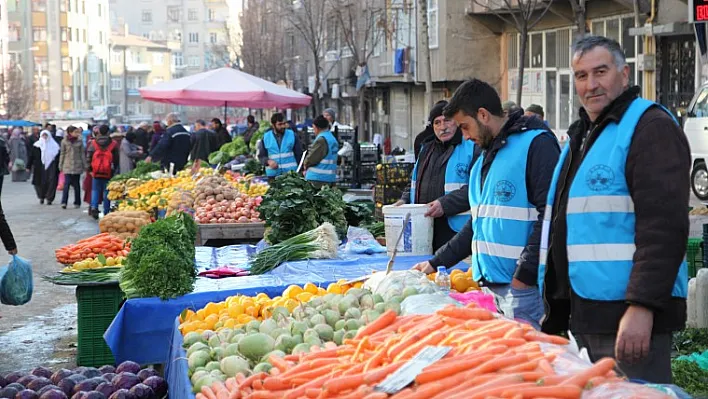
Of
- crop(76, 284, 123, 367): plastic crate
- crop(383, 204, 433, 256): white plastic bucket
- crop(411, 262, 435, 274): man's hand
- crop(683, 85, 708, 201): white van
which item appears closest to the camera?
crop(411, 262, 435, 274): man's hand

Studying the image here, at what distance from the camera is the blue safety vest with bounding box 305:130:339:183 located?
48.8 ft

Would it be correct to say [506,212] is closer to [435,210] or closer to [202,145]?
[435,210]

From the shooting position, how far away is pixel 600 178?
3910 millimetres

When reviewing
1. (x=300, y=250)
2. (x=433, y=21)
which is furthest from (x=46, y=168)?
(x=300, y=250)

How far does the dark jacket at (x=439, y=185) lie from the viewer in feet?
23.6

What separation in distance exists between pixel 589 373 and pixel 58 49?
99.1 meters

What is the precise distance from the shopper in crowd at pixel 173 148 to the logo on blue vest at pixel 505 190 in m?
16.8

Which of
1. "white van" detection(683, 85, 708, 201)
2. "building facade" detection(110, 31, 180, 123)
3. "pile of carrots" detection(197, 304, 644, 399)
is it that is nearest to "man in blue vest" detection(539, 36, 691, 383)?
"pile of carrots" detection(197, 304, 644, 399)

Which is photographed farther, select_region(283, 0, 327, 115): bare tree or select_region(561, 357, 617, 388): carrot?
select_region(283, 0, 327, 115): bare tree

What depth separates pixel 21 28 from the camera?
309ft

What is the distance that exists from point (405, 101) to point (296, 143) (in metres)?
22.3

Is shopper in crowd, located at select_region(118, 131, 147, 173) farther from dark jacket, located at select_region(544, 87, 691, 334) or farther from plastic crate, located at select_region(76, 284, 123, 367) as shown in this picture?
dark jacket, located at select_region(544, 87, 691, 334)

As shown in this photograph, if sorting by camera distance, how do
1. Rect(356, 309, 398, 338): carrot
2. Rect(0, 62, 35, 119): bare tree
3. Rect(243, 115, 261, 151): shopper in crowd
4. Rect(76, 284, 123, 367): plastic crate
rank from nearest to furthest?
Rect(356, 309, 398, 338): carrot < Rect(76, 284, 123, 367): plastic crate < Rect(243, 115, 261, 151): shopper in crowd < Rect(0, 62, 35, 119): bare tree

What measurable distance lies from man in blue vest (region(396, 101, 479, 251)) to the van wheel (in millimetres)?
11756
